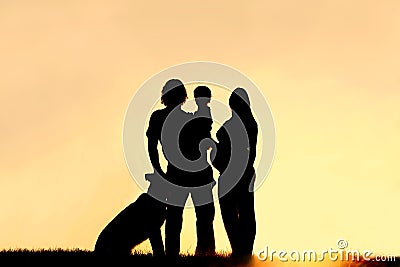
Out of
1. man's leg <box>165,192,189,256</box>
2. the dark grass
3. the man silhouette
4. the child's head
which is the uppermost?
the child's head

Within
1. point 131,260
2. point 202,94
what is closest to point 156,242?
point 131,260

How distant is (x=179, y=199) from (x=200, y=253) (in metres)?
1.33

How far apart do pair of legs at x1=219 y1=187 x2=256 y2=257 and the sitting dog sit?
4.57 ft

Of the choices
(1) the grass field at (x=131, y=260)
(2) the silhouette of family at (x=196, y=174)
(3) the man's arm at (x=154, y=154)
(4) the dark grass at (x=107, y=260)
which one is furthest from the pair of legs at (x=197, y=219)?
(4) the dark grass at (x=107, y=260)

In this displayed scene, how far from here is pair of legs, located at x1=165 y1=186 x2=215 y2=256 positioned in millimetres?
18562

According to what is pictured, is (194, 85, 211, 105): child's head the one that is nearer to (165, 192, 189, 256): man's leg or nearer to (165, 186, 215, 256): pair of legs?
(165, 186, 215, 256): pair of legs

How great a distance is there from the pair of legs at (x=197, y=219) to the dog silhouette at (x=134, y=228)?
1.06 ft

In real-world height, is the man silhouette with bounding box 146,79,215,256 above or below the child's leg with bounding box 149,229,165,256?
above

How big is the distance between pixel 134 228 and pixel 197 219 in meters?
1.51

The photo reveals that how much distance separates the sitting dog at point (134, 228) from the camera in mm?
17906

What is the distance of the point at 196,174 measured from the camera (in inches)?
Answer: 730

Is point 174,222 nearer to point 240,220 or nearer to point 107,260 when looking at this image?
point 240,220

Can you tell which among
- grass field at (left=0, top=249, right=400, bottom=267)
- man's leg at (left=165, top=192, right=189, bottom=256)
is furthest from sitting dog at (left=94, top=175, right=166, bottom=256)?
grass field at (left=0, top=249, right=400, bottom=267)

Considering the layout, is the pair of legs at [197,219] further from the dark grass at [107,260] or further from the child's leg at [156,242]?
the dark grass at [107,260]
